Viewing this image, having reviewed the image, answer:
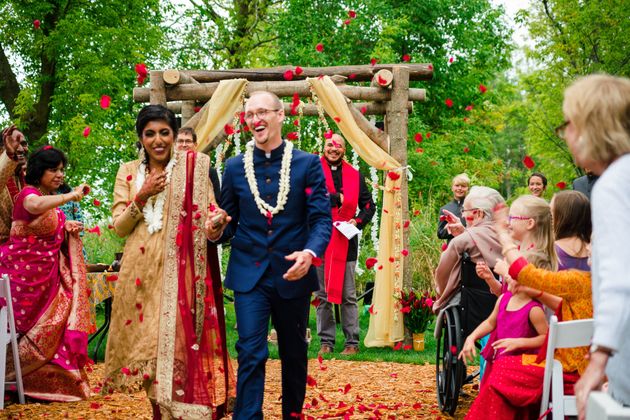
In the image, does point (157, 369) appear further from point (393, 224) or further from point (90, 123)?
point (90, 123)

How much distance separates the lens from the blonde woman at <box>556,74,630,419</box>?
7.67 ft

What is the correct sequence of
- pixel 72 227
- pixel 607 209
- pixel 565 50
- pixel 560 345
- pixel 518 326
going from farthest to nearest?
pixel 565 50, pixel 72 227, pixel 518 326, pixel 560 345, pixel 607 209

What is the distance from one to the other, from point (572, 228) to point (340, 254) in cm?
574

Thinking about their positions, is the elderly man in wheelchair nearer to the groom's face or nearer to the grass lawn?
the groom's face

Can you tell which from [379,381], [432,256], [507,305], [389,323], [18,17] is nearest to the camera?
[507,305]

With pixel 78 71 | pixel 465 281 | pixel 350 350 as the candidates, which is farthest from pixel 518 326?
pixel 78 71

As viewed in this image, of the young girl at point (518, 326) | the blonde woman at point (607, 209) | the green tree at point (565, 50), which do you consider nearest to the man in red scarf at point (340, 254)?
the young girl at point (518, 326)

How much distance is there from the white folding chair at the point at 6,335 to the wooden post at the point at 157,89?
431cm

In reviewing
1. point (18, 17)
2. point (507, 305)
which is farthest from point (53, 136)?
point (507, 305)

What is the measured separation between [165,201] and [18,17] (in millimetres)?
15001

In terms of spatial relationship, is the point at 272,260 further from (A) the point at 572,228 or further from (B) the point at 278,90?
(B) the point at 278,90

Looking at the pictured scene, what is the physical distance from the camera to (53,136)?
18.1m

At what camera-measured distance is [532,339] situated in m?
4.88

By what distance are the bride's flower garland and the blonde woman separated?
2.71 m
